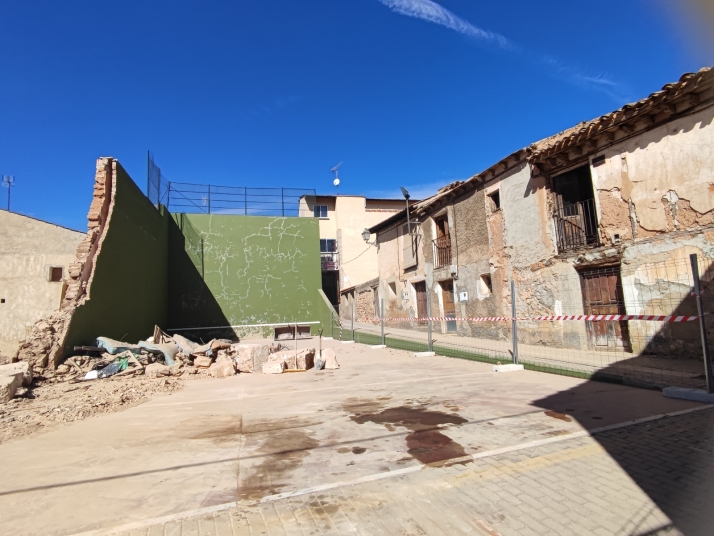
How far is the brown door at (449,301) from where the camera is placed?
56.6ft

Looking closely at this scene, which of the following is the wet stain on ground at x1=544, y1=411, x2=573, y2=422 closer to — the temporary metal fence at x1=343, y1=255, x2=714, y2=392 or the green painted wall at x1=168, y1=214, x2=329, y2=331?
the temporary metal fence at x1=343, y1=255, x2=714, y2=392

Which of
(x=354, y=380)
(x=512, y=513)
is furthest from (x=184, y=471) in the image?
(x=354, y=380)

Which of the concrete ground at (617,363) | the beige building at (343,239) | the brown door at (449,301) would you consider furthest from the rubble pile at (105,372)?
the beige building at (343,239)

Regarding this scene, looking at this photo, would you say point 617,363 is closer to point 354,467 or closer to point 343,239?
point 354,467

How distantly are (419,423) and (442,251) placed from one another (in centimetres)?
1420

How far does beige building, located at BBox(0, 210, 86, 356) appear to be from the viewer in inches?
503

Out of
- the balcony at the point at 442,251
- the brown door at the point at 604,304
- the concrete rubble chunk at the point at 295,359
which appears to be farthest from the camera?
the balcony at the point at 442,251

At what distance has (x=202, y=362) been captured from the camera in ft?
30.9

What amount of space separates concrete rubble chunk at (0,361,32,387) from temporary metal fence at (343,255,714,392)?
27.6ft

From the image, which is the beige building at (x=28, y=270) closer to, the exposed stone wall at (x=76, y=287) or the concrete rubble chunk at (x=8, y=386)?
the exposed stone wall at (x=76, y=287)

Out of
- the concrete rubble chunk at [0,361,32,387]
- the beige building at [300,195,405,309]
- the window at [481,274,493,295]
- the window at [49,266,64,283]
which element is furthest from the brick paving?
the beige building at [300,195,405,309]

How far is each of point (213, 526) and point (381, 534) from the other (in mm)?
1021

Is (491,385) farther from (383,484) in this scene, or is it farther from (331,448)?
(383,484)

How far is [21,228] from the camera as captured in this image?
1598 centimetres
